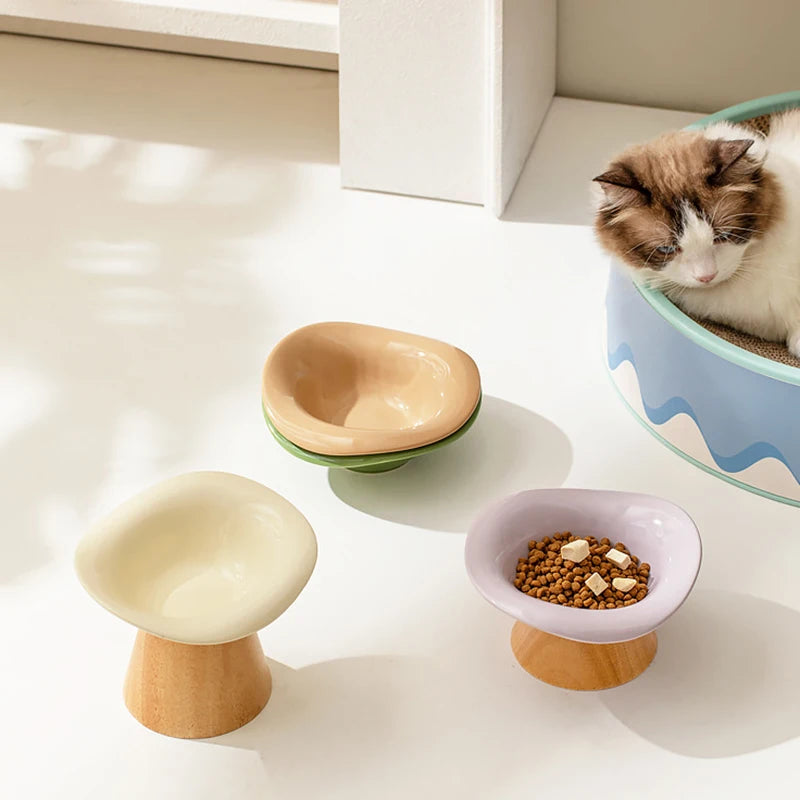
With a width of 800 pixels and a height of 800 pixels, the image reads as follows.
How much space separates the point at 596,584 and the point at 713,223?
51 cm

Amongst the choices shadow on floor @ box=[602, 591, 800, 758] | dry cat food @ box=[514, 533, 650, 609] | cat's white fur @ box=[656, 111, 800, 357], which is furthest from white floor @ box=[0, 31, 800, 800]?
cat's white fur @ box=[656, 111, 800, 357]

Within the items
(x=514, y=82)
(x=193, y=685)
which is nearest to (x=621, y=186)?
(x=514, y=82)

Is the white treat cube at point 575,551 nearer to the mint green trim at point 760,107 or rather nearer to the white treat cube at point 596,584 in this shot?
the white treat cube at point 596,584

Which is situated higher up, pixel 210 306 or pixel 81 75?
pixel 81 75

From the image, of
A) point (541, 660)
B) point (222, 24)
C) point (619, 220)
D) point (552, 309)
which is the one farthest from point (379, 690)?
point (222, 24)

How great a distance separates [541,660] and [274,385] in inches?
21.7

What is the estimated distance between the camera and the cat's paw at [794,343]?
1.65m

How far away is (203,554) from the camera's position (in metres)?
1.35

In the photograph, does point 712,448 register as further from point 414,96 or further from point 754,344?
point 414,96

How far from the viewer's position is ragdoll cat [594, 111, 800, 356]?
1.48m

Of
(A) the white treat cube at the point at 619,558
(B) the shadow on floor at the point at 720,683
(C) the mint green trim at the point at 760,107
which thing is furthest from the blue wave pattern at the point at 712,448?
(C) the mint green trim at the point at 760,107

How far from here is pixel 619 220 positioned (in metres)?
1.55

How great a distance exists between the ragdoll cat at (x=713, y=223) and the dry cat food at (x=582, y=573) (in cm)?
41

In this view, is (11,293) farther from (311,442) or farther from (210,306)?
(311,442)
